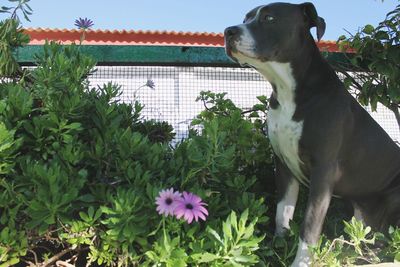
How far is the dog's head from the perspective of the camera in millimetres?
2277

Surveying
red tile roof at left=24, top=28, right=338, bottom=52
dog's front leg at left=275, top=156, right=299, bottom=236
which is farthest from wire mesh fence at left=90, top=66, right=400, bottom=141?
dog's front leg at left=275, top=156, right=299, bottom=236

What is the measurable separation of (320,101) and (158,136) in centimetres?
105

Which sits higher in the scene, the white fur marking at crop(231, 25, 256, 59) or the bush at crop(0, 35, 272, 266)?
the white fur marking at crop(231, 25, 256, 59)

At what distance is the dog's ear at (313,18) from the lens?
2457 millimetres

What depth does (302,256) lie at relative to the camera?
2.12 meters

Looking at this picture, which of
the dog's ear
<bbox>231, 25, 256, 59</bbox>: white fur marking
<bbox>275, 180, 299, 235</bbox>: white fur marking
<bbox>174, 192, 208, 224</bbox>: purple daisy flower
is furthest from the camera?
<bbox>275, 180, 299, 235</bbox>: white fur marking

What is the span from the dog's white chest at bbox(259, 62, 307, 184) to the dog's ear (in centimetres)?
29

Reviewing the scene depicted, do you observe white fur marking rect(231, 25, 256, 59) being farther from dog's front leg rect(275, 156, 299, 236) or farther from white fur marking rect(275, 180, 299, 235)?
white fur marking rect(275, 180, 299, 235)

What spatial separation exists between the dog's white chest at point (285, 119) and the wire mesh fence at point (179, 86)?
39.7 inches

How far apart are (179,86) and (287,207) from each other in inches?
54.3

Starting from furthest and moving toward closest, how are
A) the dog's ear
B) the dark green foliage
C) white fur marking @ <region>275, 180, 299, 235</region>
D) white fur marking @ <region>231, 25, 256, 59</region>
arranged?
the dark green foliage
white fur marking @ <region>275, 180, 299, 235</region>
the dog's ear
white fur marking @ <region>231, 25, 256, 59</region>

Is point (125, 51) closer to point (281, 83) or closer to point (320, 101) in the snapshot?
point (281, 83)

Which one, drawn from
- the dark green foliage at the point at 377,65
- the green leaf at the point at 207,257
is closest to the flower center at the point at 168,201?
the green leaf at the point at 207,257

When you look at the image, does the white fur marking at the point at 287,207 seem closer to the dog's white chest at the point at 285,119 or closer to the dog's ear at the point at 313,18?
the dog's white chest at the point at 285,119
